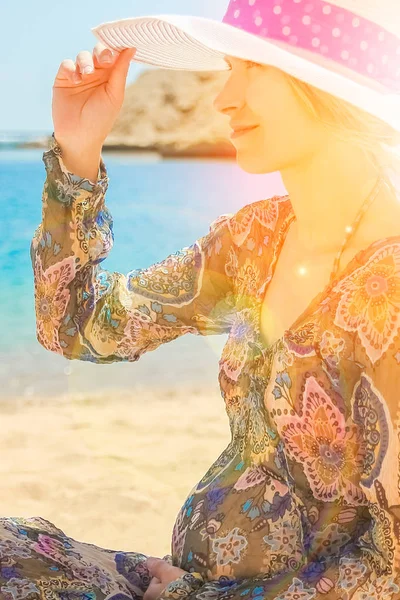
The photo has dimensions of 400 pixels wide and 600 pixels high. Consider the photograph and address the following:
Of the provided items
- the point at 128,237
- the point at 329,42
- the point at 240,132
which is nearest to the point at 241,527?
the point at 240,132

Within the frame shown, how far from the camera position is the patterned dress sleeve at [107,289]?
197 cm

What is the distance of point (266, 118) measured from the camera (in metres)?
1.64

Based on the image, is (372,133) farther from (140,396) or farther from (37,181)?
(37,181)

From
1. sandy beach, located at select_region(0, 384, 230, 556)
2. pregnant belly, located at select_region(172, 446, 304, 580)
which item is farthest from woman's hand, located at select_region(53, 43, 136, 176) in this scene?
sandy beach, located at select_region(0, 384, 230, 556)

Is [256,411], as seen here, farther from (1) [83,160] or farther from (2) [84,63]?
(2) [84,63]

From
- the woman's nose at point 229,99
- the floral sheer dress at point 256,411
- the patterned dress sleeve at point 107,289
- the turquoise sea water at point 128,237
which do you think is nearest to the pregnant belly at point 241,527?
the floral sheer dress at point 256,411

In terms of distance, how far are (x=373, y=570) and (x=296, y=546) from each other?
0.69 ft

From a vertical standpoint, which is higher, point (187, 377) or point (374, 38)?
point (374, 38)

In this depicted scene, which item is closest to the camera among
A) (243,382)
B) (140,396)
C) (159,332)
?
(243,382)

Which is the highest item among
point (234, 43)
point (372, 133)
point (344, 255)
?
point (234, 43)

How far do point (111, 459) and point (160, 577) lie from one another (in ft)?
8.69

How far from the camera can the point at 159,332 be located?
213 centimetres

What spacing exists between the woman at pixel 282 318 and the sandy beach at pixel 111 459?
1.66 metres

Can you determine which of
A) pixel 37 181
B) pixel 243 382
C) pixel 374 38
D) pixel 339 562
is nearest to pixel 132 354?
pixel 243 382
